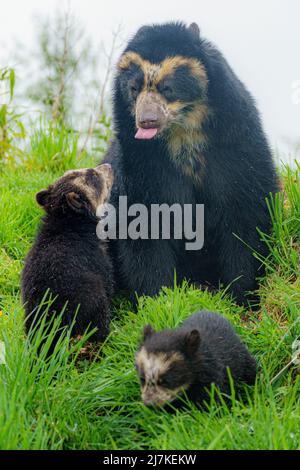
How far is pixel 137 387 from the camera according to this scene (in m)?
4.59

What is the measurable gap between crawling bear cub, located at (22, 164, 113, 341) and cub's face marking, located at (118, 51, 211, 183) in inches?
27.4

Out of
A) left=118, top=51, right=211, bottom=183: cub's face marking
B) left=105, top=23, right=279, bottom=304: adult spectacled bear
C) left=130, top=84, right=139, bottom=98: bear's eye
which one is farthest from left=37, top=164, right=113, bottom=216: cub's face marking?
left=130, top=84, right=139, bottom=98: bear's eye

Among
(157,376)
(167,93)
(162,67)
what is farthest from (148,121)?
(157,376)

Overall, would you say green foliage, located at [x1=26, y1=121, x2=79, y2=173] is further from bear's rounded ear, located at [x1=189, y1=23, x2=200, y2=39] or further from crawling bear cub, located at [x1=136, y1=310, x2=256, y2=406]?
crawling bear cub, located at [x1=136, y1=310, x2=256, y2=406]

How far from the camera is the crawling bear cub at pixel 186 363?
4.10 m

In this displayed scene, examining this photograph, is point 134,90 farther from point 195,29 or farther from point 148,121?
point 195,29

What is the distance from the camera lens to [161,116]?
18.7ft

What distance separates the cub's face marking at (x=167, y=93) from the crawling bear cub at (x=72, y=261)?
0.70 metres

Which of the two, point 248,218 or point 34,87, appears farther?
point 34,87

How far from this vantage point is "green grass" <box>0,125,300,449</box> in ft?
12.6
